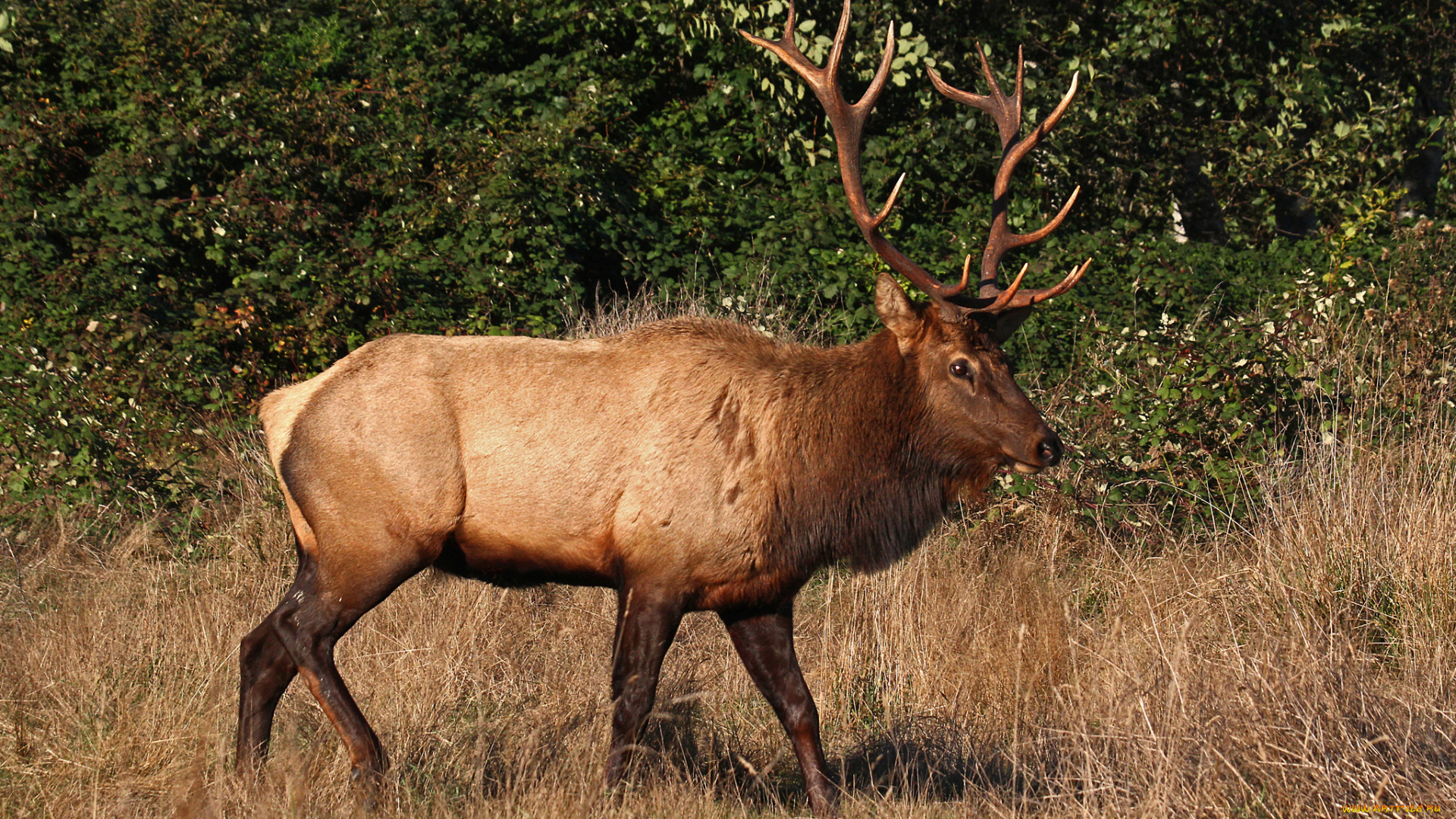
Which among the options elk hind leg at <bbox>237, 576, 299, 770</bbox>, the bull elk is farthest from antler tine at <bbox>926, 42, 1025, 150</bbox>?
elk hind leg at <bbox>237, 576, 299, 770</bbox>

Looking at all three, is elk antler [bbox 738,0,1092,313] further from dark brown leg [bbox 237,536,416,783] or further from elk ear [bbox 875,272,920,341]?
dark brown leg [bbox 237,536,416,783]

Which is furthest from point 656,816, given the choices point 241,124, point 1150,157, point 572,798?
point 1150,157

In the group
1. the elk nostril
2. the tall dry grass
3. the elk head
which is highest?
the elk head

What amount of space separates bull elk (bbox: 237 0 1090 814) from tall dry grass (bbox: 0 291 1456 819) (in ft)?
1.14

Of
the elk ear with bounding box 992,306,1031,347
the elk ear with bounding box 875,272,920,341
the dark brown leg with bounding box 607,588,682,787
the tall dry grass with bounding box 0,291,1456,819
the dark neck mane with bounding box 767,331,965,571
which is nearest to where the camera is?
the tall dry grass with bounding box 0,291,1456,819

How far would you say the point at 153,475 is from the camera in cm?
786

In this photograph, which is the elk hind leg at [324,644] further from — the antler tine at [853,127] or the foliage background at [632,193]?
the foliage background at [632,193]

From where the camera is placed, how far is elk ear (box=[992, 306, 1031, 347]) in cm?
526

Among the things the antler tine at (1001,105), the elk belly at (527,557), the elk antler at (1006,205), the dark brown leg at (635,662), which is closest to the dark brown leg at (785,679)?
the dark brown leg at (635,662)

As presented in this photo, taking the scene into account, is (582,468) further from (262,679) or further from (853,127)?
(853,127)

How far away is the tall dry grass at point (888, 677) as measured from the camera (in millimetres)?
4137

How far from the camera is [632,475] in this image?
185 inches

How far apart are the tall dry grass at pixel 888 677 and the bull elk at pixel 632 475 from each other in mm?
348

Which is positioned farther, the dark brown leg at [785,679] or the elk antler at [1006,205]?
the elk antler at [1006,205]
